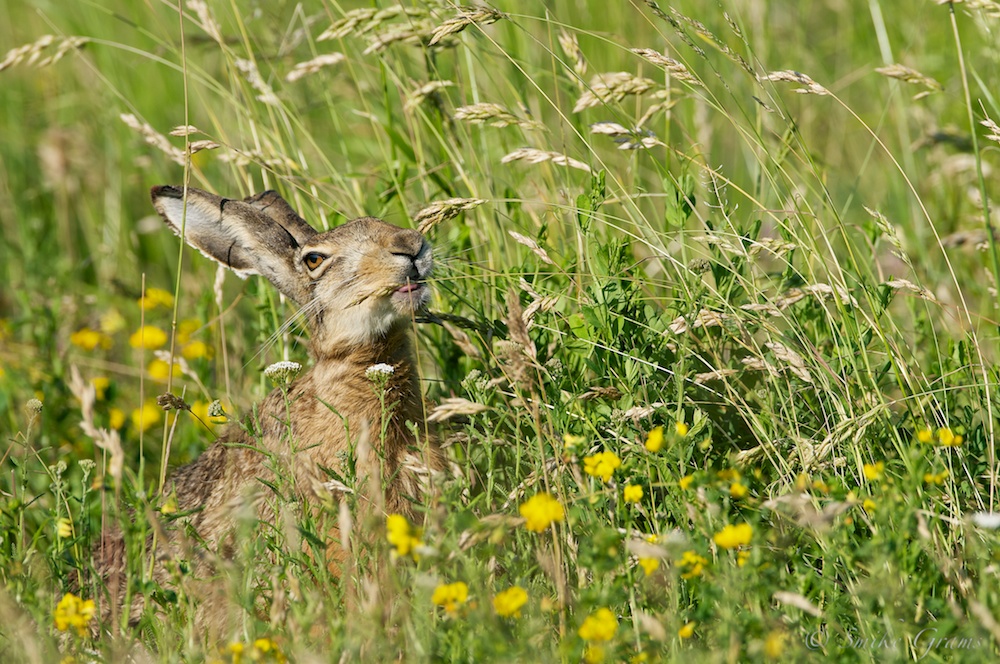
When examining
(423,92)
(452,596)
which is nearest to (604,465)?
(452,596)

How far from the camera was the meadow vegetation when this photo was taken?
2.83 meters

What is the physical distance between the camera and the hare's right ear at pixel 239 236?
448 centimetres

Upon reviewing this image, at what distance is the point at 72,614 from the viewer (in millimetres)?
3098

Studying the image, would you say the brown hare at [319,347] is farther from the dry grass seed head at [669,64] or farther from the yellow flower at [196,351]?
the dry grass seed head at [669,64]

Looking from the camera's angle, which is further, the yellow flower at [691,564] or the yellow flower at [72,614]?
the yellow flower at [72,614]

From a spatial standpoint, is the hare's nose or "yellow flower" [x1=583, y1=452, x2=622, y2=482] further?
the hare's nose

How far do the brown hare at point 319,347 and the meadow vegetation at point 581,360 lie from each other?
0.49 feet

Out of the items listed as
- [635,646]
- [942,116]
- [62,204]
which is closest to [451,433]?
[635,646]

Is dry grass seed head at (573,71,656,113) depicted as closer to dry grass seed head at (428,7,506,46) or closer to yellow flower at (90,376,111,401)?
dry grass seed head at (428,7,506,46)

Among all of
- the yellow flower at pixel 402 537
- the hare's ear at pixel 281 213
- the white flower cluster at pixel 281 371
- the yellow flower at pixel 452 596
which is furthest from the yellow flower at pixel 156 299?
the yellow flower at pixel 452 596

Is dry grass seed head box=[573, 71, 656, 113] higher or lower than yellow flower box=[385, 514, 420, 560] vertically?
higher

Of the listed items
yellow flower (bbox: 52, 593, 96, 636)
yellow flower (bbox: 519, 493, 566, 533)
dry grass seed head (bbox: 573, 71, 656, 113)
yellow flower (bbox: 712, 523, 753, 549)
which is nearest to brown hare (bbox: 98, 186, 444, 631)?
yellow flower (bbox: 52, 593, 96, 636)

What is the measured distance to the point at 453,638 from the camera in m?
2.73

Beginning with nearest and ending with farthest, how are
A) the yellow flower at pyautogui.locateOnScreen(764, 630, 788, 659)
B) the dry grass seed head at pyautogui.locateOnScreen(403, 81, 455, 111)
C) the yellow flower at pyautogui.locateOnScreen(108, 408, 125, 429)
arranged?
the yellow flower at pyautogui.locateOnScreen(764, 630, 788, 659) < the dry grass seed head at pyautogui.locateOnScreen(403, 81, 455, 111) < the yellow flower at pyautogui.locateOnScreen(108, 408, 125, 429)
